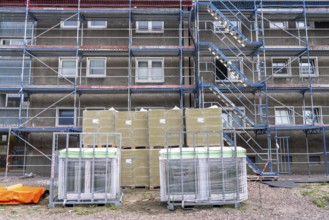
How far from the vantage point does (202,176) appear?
9039 mm

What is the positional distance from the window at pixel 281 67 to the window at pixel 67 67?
11.1 metres

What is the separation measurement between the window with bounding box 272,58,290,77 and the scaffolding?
0.06 metres

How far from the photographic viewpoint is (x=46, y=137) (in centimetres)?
1648

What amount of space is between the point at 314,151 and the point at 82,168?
13.0m

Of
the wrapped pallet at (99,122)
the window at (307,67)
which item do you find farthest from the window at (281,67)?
the wrapped pallet at (99,122)

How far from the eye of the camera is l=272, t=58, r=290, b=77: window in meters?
17.7

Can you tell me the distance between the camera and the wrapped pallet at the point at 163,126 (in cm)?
1320

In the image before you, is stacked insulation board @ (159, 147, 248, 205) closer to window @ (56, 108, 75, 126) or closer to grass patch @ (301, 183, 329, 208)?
grass patch @ (301, 183, 329, 208)

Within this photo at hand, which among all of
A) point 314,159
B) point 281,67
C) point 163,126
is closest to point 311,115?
point 314,159

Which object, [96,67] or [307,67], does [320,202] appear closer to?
[307,67]

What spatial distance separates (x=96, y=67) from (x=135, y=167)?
7.00 meters

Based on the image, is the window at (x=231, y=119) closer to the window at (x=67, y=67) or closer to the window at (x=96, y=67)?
the window at (x=96, y=67)

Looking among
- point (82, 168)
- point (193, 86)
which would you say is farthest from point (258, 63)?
point (82, 168)

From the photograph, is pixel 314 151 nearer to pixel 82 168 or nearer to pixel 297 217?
pixel 297 217
